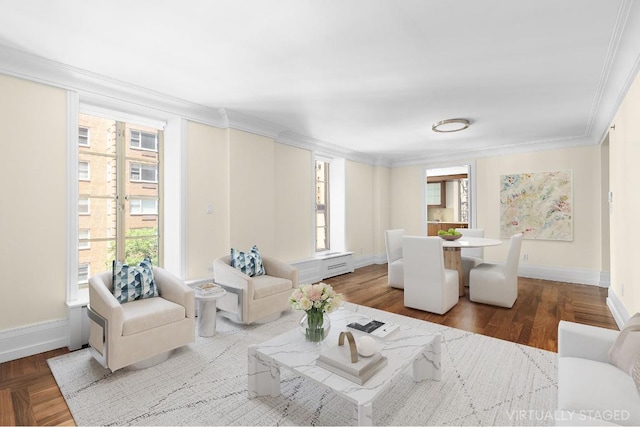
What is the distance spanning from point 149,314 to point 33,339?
120cm

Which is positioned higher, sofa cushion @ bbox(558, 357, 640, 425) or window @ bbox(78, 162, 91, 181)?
window @ bbox(78, 162, 91, 181)

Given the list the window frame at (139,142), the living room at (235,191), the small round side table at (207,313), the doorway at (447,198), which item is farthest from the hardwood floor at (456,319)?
the doorway at (447,198)

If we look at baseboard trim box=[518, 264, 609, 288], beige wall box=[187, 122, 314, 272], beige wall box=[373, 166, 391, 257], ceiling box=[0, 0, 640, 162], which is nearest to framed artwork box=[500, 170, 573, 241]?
baseboard trim box=[518, 264, 609, 288]

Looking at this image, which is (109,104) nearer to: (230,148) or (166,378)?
(230,148)

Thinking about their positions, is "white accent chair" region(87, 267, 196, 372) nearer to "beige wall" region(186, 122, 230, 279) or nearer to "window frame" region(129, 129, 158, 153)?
"beige wall" region(186, 122, 230, 279)

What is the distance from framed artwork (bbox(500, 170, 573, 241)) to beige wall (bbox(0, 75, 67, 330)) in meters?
6.69

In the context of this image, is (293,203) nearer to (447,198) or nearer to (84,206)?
(84,206)

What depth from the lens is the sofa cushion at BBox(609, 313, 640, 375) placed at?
5.16 ft

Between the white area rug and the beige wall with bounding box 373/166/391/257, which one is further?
the beige wall with bounding box 373/166/391/257

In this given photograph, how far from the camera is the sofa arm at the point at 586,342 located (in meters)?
1.76

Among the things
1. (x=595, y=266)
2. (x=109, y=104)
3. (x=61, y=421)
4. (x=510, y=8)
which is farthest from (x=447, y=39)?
(x=595, y=266)

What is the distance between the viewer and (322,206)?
6.58 meters

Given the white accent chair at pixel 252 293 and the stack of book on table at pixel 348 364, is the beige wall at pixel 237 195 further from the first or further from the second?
the stack of book on table at pixel 348 364

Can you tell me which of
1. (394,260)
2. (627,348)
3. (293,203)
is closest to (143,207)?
(293,203)
